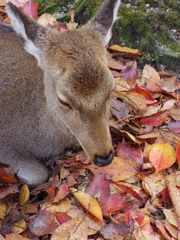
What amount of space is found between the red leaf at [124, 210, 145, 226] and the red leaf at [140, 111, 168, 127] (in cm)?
138

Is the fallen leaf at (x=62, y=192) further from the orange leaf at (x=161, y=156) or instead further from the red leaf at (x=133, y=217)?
the orange leaf at (x=161, y=156)

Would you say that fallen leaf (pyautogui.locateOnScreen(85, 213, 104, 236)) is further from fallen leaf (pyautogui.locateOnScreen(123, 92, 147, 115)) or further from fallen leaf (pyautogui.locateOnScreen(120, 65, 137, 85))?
fallen leaf (pyautogui.locateOnScreen(120, 65, 137, 85))

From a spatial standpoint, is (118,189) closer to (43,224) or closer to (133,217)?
(133,217)

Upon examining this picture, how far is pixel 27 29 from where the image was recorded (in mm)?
3436

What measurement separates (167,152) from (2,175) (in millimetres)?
2058

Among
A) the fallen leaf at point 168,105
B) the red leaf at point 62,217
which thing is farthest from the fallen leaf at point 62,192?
the fallen leaf at point 168,105

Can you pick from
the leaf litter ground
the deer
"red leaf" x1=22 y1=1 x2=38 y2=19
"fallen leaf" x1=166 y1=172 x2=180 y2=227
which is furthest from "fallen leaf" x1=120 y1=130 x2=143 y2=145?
"red leaf" x1=22 y1=1 x2=38 y2=19

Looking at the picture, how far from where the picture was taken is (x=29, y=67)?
4.07 m

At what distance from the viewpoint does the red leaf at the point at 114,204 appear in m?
3.80

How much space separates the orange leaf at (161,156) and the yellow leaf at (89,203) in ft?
3.03

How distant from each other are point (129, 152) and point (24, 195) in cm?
145

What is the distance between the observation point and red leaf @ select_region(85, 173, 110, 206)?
3.86 m

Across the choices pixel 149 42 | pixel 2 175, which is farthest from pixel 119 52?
pixel 2 175

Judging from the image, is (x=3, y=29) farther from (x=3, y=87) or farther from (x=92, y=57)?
(x=92, y=57)
